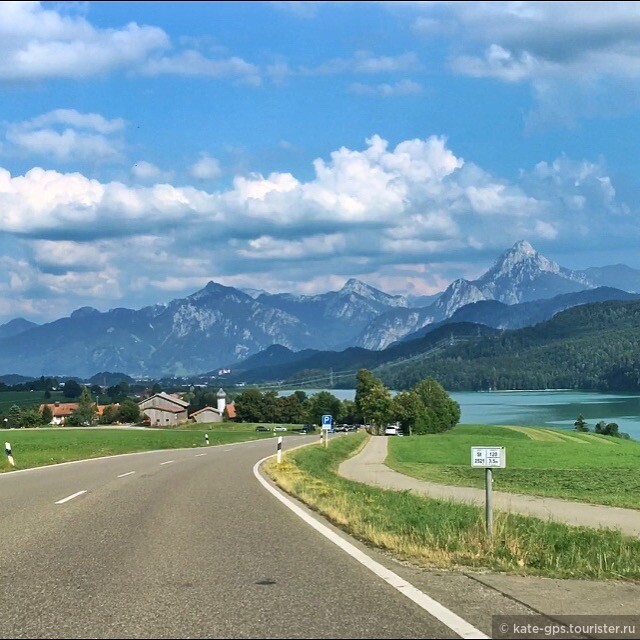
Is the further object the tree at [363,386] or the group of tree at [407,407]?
the tree at [363,386]

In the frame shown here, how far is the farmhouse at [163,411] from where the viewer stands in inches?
6481

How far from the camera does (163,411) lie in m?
167

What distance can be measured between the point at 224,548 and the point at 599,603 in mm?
4673

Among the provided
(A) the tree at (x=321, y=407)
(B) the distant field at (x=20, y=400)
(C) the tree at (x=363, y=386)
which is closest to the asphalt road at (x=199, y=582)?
(C) the tree at (x=363, y=386)

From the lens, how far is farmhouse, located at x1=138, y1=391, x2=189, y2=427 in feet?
540

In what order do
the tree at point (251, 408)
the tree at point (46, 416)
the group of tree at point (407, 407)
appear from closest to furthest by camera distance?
the group of tree at point (407, 407), the tree at point (46, 416), the tree at point (251, 408)

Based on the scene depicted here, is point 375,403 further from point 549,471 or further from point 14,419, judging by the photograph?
point 549,471

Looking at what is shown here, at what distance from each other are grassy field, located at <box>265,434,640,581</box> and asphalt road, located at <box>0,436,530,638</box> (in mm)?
641

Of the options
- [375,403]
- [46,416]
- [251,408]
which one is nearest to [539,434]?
[375,403]

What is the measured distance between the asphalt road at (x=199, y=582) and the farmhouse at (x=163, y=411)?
484 ft

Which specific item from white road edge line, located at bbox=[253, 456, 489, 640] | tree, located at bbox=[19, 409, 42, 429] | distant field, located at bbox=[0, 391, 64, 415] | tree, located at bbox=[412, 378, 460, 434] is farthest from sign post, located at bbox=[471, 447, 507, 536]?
distant field, located at bbox=[0, 391, 64, 415]

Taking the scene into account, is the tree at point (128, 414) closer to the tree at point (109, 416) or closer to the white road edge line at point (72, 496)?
the tree at point (109, 416)

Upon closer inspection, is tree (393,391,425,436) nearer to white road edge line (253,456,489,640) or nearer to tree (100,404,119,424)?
tree (100,404,119,424)

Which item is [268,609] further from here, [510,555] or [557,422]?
[557,422]
